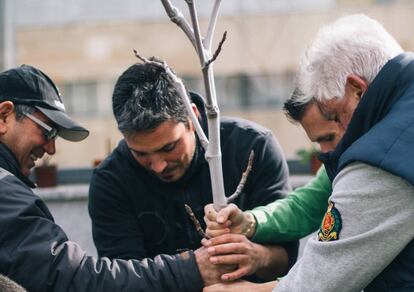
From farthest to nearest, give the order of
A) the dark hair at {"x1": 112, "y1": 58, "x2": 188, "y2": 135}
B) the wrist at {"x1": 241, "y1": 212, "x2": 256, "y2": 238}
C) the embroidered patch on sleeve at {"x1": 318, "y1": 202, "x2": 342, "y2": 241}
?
the dark hair at {"x1": 112, "y1": 58, "x2": 188, "y2": 135}, the wrist at {"x1": 241, "y1": 212, "x2": 256, "y2": 238}, the embroidered patch on sleeve at {"x1": 318, "y1": 202, "x2": 342, "y2": 241}

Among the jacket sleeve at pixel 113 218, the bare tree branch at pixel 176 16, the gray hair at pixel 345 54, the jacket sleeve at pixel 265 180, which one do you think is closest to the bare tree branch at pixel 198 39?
the bare tree branch at pixel 176 16

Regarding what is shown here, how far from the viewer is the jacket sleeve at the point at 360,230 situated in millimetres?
1709

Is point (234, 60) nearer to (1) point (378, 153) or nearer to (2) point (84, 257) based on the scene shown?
(2) point (84, 257)

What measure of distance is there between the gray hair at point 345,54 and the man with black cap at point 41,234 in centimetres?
63

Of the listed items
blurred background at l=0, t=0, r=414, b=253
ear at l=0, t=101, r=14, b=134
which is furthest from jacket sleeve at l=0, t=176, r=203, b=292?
blurred background at l=0, t=0, r=414, b=253

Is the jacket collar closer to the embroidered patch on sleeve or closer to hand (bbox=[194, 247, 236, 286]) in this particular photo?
hand (bbox=[194, 247, 236, 286])

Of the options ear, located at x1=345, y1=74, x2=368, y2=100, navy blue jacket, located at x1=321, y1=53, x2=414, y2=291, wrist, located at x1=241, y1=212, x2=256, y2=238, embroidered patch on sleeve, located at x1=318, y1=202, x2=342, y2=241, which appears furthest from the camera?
wrist, located at x1=241, y1=212, x2=256, y2=238

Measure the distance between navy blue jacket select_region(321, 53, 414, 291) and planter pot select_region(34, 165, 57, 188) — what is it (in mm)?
2788

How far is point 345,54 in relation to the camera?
192 cm

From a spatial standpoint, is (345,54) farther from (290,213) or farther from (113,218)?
(113,218)

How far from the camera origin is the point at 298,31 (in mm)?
4344

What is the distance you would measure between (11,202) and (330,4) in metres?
2.78

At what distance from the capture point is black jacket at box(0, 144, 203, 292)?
198 centimetres

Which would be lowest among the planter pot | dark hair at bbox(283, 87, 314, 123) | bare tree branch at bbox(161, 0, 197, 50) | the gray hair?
the planter pot
